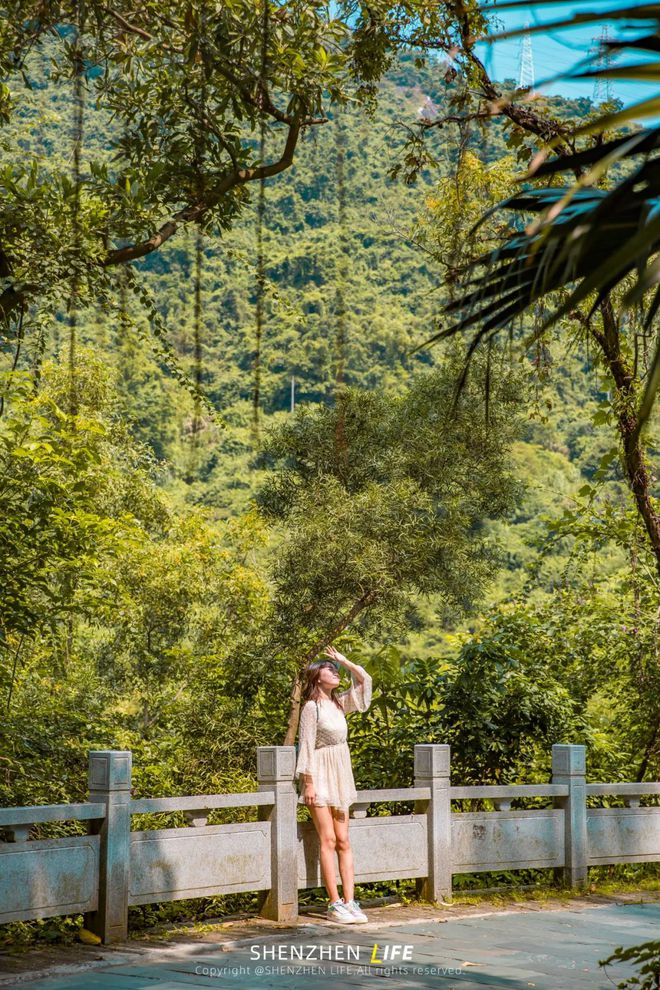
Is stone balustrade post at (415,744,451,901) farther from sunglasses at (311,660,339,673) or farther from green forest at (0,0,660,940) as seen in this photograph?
green forest at (0,0,660,940)

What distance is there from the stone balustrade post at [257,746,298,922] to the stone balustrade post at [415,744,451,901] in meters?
1.30

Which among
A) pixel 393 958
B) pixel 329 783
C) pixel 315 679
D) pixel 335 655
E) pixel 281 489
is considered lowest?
pixel 393 958

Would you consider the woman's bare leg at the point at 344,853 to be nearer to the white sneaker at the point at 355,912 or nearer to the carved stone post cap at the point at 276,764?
the white sneaker at the point at 355,912

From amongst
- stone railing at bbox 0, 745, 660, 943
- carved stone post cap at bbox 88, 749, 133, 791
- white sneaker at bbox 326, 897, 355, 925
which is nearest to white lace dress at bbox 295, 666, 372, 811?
stone railing at bbox 0, 745, 660, 943

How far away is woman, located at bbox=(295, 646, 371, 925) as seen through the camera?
7.84m

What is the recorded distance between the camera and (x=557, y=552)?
3666 cm

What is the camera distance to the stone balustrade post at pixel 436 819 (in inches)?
351

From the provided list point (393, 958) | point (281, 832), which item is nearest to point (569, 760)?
point (281, 832)

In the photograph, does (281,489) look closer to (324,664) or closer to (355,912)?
(324,664)

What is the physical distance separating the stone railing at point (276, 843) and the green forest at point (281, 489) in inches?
51.9

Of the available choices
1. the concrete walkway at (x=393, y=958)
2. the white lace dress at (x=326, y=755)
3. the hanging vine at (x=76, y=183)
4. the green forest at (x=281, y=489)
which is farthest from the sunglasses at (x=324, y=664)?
the hanging vine at (x=76, y=183)

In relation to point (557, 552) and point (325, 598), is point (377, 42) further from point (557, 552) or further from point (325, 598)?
point (557, 552)

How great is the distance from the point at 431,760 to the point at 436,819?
0.41m

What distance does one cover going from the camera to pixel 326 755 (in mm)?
7957
